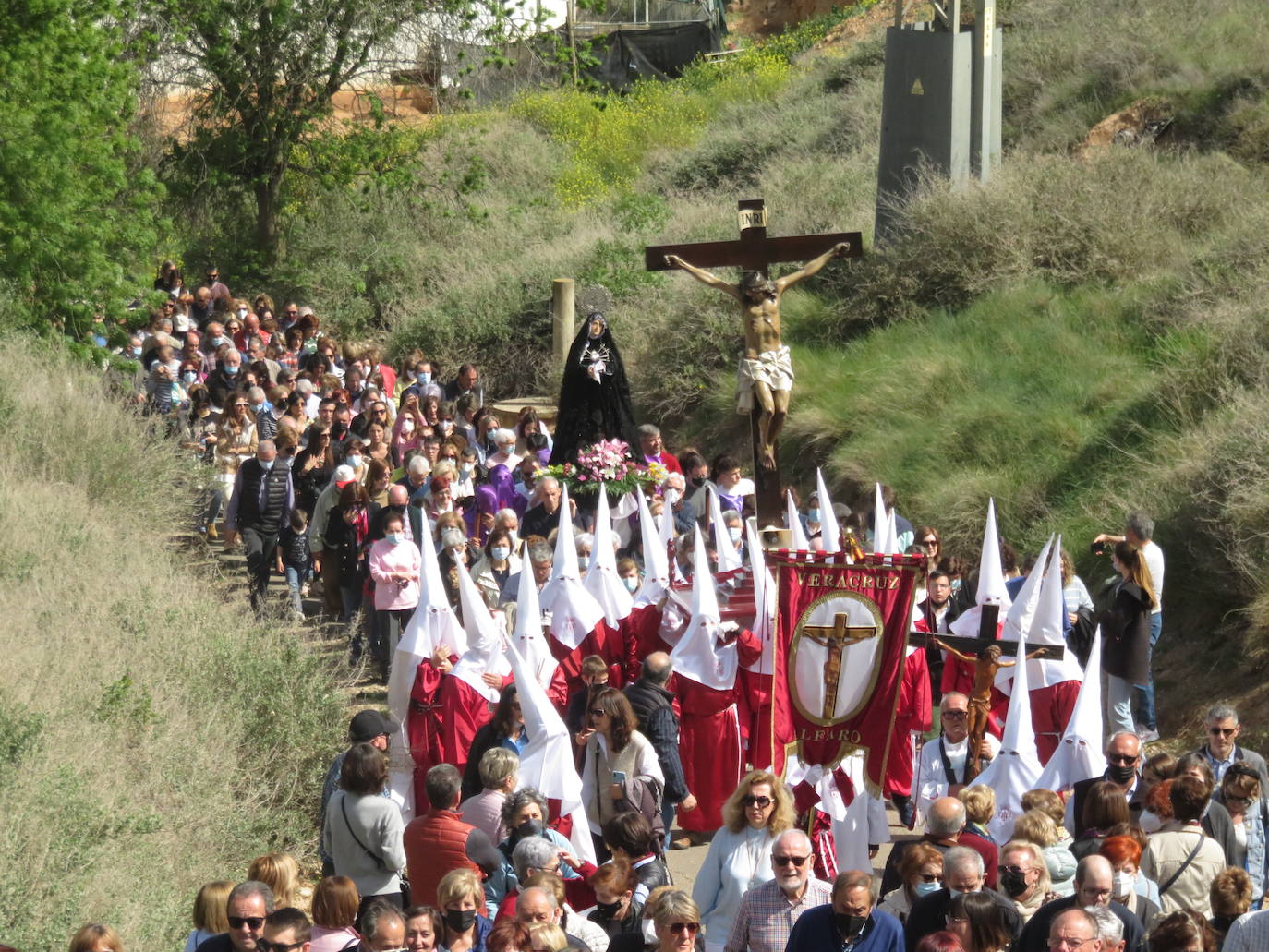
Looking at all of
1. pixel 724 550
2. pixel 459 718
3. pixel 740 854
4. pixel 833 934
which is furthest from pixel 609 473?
pixel 833 934

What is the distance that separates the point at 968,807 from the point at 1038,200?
13.2 metres

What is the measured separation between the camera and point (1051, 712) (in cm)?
988

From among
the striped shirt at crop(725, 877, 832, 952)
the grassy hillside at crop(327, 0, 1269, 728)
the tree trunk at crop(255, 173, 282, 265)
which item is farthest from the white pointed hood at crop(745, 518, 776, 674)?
the tree trunk at crop(255, 173, 282, 265)

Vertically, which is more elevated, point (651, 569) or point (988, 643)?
point (651, 569)

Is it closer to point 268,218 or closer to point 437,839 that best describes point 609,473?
point 437,839

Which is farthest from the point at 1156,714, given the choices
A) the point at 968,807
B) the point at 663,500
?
the point at 968,807

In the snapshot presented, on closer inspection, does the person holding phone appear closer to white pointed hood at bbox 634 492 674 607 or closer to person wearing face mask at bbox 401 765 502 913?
person wearing face mask at bbox 401 765 502 913

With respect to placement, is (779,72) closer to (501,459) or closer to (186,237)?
(186,237)

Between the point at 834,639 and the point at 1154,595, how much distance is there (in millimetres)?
2806

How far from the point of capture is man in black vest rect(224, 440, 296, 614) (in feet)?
47.7

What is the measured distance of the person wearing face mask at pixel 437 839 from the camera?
7605 mm

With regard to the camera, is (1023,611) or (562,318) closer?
(1023,611)

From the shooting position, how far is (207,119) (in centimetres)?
2953

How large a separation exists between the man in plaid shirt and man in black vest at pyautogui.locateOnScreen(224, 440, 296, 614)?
8567 mm
